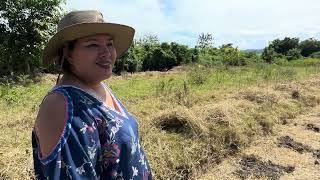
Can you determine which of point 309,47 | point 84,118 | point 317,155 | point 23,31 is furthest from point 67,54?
point 309,47

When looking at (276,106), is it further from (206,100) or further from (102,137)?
(102,137)

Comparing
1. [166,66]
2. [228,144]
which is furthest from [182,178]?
[166,66]

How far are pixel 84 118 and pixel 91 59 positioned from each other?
0.66ft

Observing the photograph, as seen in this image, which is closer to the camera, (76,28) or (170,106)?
(76,28)

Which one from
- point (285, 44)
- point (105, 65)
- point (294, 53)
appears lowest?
point (294, 53)

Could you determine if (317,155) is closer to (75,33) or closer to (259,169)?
(259,169)

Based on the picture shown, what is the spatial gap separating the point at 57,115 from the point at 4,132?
3591mm

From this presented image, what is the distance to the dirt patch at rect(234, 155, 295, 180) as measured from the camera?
15.9 feet

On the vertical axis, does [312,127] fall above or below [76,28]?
below

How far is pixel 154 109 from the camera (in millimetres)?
6031

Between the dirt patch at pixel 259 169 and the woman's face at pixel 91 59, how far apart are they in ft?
12.1

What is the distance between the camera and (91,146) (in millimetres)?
1283

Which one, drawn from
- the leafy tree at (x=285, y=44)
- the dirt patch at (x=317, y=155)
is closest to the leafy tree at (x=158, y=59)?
the dirt patch at (x=317, y=155)

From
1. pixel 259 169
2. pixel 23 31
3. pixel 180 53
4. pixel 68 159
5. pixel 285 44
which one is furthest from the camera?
pixel 285 44
